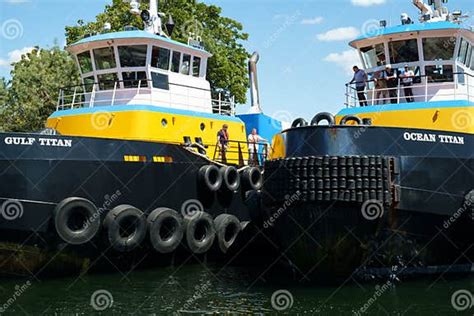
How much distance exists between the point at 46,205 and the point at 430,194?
619 cm

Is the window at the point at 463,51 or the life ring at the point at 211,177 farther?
the window at the point at 463,51

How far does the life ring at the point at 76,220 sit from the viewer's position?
11.1 m

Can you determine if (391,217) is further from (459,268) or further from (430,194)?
(459,268)

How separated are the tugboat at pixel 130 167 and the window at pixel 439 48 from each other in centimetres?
418

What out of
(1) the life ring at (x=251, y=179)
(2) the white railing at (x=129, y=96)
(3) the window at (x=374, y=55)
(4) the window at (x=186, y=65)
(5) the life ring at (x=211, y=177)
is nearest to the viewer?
(5) the life ring at (x=211, y=177)

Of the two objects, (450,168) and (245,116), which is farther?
(245,116)

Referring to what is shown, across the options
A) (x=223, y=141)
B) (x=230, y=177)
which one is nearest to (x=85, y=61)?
(x=223, y=141)

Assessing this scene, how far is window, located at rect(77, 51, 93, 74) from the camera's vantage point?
15500mm

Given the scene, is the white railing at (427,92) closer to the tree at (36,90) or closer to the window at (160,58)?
the window at (160,58)

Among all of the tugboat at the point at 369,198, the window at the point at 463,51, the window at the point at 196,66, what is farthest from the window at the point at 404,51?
the window at the point at 196,66

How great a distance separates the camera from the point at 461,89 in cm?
1348

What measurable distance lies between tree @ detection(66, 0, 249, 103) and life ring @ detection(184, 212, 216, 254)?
1525 centimetres

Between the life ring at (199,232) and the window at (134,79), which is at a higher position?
the window at (134,79)

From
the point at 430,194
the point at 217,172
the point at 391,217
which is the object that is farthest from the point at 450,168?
the point at 217,172
